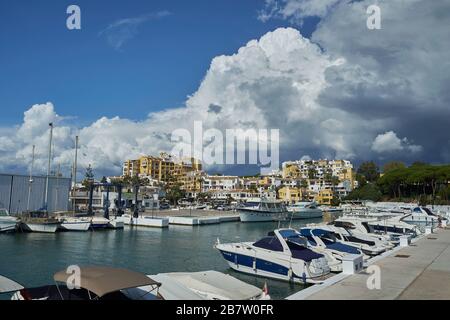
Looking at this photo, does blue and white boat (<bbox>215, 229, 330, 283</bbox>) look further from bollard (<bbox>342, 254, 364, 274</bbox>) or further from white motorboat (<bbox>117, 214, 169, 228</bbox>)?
white motorboat (<bbox>117, 214, 169, 228</bbox>)

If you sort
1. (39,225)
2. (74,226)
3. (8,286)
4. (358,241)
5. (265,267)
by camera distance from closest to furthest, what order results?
1. (8,286)
2. (265,267)
3. (358,241)
4. (39,225)
5. (74,226)

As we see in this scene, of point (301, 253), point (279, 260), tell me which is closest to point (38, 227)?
point (279, 260)

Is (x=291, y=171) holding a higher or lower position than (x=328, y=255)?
higher

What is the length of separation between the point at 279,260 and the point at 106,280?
13240 mm

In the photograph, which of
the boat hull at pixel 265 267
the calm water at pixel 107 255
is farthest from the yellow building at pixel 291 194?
the boat hull at pixel 265 267

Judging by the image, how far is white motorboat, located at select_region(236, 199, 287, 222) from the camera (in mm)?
77125

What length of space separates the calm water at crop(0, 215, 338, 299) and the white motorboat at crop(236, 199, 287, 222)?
2913cm

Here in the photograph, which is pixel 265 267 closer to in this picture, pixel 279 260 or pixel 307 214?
pixel 279 260

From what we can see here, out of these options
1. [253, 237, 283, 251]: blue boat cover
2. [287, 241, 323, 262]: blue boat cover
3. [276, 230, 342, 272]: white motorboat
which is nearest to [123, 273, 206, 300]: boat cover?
[287, 241, 323, 262]: blue boat cover

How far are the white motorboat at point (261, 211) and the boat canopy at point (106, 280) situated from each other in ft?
214

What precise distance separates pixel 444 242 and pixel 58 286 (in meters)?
25.8

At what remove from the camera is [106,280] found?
425 inches
